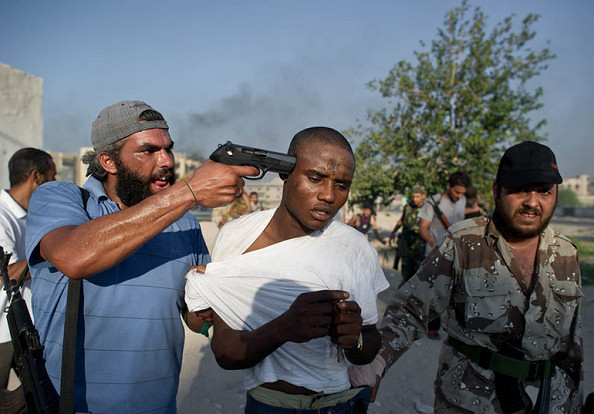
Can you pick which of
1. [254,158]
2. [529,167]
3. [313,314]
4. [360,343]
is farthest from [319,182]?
[529,167]

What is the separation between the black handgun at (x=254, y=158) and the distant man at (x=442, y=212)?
175 inches

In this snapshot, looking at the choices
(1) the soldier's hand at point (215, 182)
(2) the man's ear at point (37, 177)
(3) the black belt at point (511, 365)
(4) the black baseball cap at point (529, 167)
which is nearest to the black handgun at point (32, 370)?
(1) the soldier's hand at point (215, 182)

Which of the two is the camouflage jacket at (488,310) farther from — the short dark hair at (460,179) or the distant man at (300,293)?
the short dark hair at (460,179)

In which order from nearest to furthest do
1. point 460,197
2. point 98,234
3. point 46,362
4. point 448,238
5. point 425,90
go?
point 98,234 → point 46,362 → point 448,238 → point 460,197 → point 425,90

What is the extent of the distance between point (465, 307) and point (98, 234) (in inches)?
77.8

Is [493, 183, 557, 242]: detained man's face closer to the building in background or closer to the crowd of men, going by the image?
the crowd of men

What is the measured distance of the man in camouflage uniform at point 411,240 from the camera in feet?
22.4

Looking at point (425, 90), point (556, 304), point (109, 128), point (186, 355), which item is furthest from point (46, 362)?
point (425, 90)

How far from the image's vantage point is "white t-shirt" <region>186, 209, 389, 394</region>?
174 cm

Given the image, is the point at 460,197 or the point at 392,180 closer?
the point at 460,197

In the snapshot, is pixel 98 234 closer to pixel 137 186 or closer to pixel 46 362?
pixel 137 186

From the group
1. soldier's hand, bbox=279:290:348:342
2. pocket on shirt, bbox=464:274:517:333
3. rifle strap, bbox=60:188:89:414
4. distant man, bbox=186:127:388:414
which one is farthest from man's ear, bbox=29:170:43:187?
pocket on shirt, bbox=464:274:517:333

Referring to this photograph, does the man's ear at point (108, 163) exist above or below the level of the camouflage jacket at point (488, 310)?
above

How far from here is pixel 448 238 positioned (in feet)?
8.16
